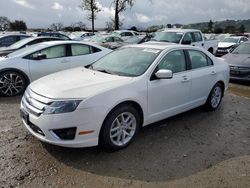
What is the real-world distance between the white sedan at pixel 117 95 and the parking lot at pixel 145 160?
11.9 inches

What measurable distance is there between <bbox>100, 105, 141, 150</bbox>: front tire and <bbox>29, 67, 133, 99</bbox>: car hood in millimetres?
392

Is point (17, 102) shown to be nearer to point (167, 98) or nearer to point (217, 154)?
point (167, 98)

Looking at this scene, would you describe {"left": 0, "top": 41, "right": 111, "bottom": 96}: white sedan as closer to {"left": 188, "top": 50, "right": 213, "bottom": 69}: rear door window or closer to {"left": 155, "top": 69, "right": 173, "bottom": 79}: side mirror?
{"left": 188, "top": 50, "right": 213, "bottom": 69}: rear door window

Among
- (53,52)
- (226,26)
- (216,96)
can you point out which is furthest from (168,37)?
(226,26)

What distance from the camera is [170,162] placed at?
372cm

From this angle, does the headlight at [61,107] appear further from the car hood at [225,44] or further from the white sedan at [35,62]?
the car hood at [225,44]

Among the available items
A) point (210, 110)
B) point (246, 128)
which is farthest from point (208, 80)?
point (246, 128)

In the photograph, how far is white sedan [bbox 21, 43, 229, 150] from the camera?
3.50 meters

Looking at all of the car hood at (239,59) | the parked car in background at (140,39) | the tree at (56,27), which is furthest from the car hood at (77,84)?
the tree at (56,27)

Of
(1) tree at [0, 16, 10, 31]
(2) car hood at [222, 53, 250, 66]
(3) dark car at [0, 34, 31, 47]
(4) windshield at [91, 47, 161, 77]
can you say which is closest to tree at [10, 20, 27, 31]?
(1) tree at [0, 16, 10, 31]

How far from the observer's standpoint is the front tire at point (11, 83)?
666 cm

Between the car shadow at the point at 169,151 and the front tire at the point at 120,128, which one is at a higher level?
the front tire at the point at 120,128

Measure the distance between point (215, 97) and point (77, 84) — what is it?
3.40 m

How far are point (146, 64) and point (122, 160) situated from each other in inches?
63.5
